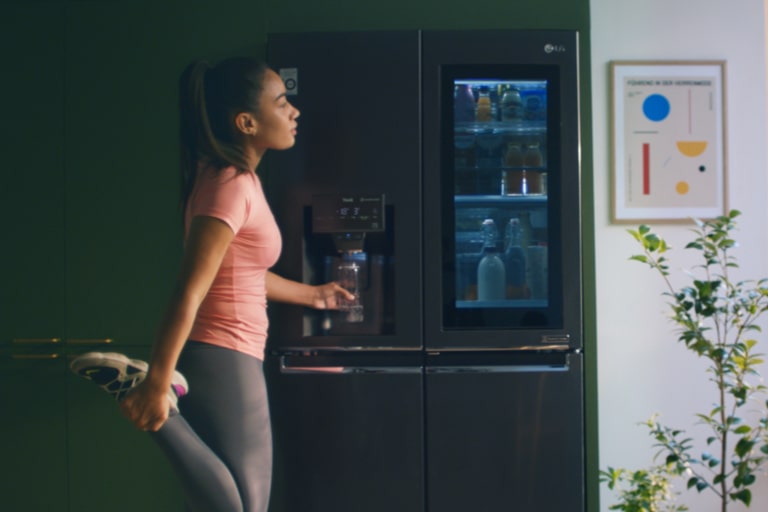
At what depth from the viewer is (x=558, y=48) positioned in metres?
2.37

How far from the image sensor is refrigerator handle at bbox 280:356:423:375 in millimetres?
2350

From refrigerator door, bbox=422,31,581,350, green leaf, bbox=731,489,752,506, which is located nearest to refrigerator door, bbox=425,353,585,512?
refrigerator door, bbox=422,31,581,350

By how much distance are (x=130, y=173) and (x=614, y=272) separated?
6.63 ft

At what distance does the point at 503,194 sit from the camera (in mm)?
2408

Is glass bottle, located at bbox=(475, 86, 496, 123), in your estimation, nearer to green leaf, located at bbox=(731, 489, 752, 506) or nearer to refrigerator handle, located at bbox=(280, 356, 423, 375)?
refrigerator handle, located at bbox=(280, 356, 423, 375)

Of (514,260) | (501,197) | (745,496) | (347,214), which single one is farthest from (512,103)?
(745,496)

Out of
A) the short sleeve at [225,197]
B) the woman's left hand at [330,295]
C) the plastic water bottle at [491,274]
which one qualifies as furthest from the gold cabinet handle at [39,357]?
the plastic water bottle at [491,274]

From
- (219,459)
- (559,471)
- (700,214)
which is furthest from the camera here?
(700,214)

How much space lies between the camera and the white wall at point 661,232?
10.9 feet

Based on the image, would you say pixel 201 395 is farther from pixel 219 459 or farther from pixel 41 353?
pixel 41 353

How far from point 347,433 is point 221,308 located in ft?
1.81

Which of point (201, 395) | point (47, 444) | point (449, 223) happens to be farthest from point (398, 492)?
point (47, 444)

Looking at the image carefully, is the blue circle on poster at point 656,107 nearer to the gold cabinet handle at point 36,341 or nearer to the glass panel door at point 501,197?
the glass panel door at point 501,197

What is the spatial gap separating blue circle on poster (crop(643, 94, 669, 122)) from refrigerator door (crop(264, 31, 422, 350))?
1.37m
